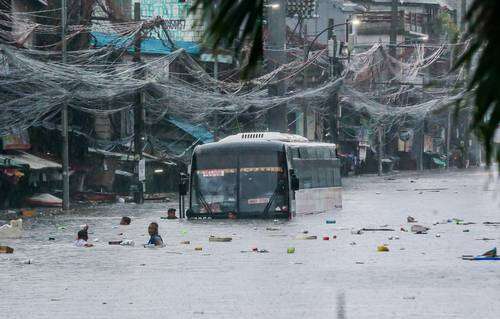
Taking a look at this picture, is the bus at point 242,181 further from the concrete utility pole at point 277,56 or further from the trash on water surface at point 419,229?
the concrete utility pole at point 277,56

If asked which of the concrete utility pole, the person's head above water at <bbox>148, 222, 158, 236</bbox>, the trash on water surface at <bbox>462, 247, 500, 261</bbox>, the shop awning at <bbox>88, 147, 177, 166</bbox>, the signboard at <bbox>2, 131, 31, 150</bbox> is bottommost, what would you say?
the trash on water surface at <bbox>462, 247, 500, 261</bbox>

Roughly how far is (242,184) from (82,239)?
10.2 metres

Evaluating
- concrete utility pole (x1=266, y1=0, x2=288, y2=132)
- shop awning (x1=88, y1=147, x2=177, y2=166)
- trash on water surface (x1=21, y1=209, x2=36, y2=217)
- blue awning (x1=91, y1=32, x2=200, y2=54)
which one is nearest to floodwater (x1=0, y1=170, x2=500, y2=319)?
trash on water surface (x1=21, y1=209, x2=36, y2=217)

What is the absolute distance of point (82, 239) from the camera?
92.0ft

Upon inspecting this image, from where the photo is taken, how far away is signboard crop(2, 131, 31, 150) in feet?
155

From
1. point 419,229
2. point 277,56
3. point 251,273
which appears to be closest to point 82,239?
point 251,273

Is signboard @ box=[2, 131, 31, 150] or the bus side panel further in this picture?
signboard @ box=[2, 131, 31, 150]

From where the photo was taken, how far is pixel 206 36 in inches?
118

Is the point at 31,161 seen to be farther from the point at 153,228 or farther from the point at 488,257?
the point at 488,257

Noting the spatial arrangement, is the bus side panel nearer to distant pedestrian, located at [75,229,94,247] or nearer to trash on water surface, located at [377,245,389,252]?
distant pedestrian, located at [75,229,94,247]

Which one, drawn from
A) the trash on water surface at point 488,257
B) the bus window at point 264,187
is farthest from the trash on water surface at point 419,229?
the trash on water surface at point 488,257

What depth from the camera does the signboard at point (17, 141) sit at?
4725cm

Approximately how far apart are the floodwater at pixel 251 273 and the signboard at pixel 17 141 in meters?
8.27

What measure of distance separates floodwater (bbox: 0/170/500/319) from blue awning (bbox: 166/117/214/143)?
20764 millimetres
